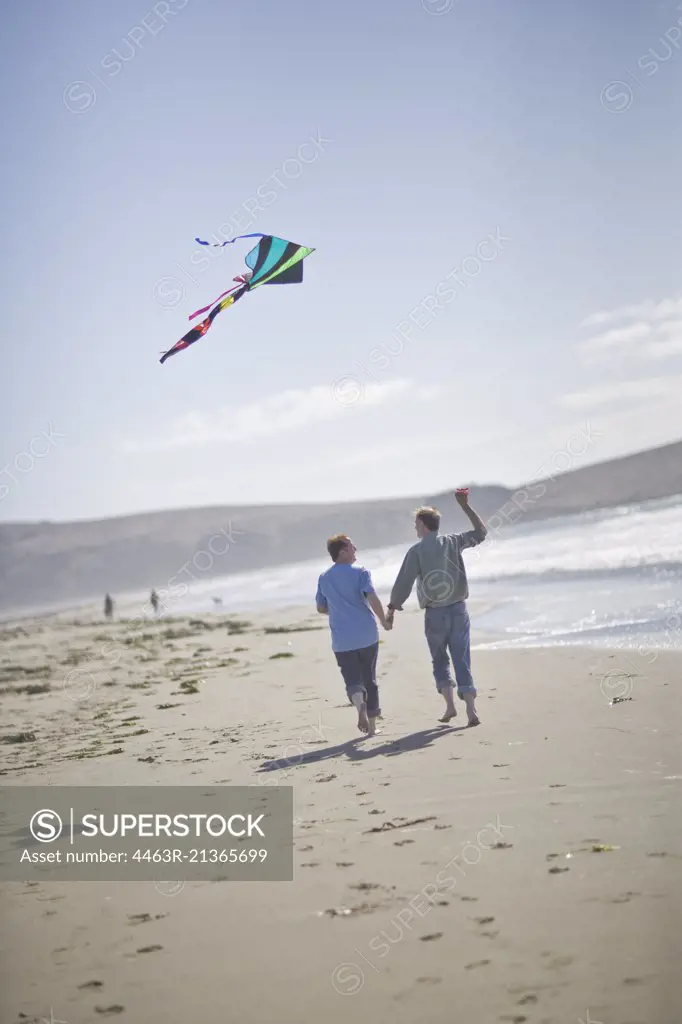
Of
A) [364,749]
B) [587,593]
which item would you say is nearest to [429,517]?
[364,749]

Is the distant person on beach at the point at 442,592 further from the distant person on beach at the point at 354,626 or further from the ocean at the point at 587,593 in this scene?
the ocean at the point at 587,593

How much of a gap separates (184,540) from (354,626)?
11548cm

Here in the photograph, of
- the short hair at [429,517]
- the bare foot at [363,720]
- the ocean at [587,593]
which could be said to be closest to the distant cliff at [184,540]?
the ocean at [587,593]

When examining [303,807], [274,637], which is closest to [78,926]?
[303,807]

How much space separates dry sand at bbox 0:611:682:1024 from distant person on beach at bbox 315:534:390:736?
0.41 metres

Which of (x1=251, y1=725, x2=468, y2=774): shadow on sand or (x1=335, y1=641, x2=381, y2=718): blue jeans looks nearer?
(x1=251, y1=725, x2=468, y2=774): shadow on sand

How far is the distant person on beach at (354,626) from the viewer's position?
6973 mm

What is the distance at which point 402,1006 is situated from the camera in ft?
9.05

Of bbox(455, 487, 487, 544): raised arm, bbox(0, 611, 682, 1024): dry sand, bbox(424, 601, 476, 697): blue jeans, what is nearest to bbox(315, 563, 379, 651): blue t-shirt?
bbox(424, 601, 476, 697): blue jeans

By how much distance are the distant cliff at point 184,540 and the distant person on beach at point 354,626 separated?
77425 mm

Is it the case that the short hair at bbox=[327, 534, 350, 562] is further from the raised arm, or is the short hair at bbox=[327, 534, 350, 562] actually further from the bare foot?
the bare foot

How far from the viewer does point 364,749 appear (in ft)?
20.5

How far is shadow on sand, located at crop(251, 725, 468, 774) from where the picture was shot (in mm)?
5996

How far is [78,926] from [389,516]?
109 m
